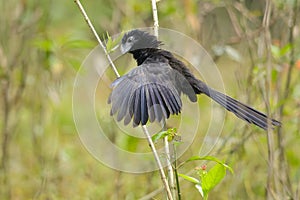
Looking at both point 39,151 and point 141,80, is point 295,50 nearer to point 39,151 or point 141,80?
point 141,80

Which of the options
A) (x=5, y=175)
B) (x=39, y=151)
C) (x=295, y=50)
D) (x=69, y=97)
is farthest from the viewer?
(x=69, y=97)

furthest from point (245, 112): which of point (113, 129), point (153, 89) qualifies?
point (113, 129)

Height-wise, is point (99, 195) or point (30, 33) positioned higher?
point (30, 33)

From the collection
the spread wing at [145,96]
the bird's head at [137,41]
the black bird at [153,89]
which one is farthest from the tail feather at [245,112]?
the bird's head at [137,41]

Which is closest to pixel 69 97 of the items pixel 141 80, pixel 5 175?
pixel 5 175

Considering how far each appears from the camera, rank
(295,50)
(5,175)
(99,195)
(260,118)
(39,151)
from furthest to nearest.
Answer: (39,151)
(5,175)
(99,195)
(295,50)
(260,118)

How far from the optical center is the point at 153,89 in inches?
85.1

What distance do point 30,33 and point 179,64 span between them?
5.84 ft

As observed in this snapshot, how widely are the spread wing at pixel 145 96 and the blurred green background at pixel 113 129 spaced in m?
0.73

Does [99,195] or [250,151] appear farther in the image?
[250,151]

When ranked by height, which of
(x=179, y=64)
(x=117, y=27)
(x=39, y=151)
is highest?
(x=117, y=27)

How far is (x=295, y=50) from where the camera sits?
10.4ft

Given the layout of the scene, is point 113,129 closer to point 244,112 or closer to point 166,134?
point 244,112

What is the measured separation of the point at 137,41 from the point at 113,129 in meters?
1.14
